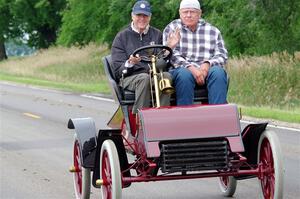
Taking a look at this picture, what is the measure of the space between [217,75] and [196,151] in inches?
39.7

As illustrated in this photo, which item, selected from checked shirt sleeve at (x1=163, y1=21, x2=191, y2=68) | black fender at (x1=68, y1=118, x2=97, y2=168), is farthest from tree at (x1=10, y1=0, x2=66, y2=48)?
checked shirt sleeve at (x1=163, y1=21, x2=191, y2=68)

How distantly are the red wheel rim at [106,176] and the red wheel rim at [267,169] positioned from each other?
1.36 m

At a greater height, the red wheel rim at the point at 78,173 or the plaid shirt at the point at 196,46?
the plaid shirt at the point at 196,46

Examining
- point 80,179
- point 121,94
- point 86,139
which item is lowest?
point 80,179

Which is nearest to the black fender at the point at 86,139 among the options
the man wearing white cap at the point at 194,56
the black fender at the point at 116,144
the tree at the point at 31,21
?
the black fender at the point at 116,144

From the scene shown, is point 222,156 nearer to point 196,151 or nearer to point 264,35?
point 196,151

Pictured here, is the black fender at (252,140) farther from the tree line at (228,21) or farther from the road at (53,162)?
the tree line at (228,21)

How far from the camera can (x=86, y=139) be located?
816cm

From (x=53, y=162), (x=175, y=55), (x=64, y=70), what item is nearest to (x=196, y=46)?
(x=175, y=55)

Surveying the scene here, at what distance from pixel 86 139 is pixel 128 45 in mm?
1045

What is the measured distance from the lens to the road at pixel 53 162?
351 inches

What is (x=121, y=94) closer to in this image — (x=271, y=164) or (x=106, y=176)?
(x=106, y=176)

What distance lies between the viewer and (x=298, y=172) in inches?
392

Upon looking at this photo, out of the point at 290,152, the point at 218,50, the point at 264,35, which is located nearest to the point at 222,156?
the point at 218,50
